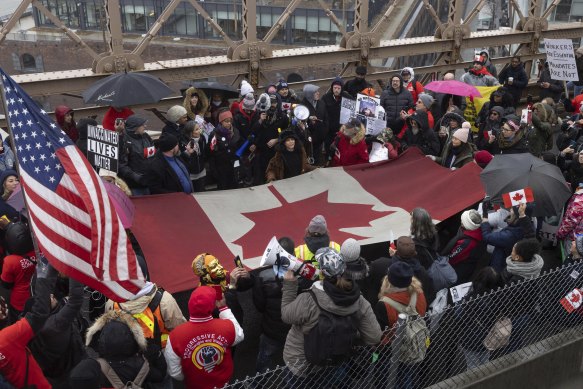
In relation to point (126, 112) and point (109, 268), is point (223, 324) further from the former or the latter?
point (126, 112)

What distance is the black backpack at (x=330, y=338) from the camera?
4.55m

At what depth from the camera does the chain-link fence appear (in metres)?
4.98

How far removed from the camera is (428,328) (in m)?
5.30

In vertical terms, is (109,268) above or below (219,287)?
above

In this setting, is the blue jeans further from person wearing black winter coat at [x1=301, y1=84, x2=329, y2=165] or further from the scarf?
person wearing black winter coat at [x1=301, y1=84, x2=329, y2=165]

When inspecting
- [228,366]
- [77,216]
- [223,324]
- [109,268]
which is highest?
[77,216]

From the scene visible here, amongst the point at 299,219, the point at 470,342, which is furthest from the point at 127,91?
the point at 470,342

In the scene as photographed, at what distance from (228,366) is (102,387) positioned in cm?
102

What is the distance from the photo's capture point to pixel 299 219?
24.5ft

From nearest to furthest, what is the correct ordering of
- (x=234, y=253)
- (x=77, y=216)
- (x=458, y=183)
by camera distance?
(x=77, y=216) < (x=234, y=253) < (x=458, y=183)

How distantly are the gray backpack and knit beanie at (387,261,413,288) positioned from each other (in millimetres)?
158

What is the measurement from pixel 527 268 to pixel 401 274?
1.37m

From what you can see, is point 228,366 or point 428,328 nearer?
point 228,366

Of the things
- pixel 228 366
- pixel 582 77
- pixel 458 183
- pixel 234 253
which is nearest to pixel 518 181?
pixel 458 183
